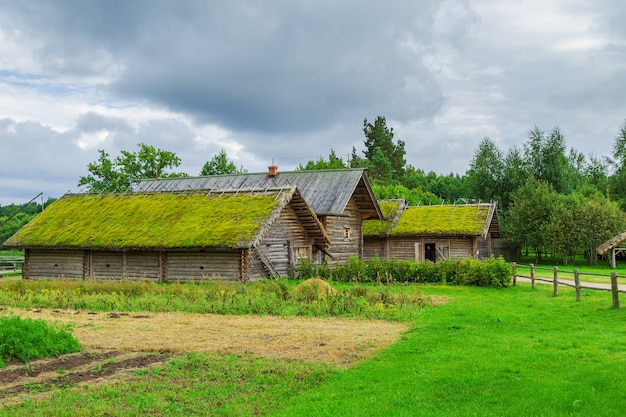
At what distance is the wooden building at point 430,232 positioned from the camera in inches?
1711

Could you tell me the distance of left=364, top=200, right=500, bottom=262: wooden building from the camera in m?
43.5

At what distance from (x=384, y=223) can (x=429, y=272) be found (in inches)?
683

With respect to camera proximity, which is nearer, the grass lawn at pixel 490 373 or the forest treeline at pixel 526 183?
the grass lawn at pixel 490 373

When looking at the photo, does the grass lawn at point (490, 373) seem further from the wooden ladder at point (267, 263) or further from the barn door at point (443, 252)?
the barn door at point (443, 252)

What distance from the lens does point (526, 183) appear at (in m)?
56.1

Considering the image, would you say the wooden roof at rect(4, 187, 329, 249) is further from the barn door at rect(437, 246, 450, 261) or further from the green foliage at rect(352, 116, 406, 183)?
the green foliage at rect(352, 116, 406, 183)

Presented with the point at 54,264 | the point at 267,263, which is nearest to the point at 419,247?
the point at 267,263

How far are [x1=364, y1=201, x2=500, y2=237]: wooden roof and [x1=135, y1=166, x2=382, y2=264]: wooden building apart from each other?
2.52 metres

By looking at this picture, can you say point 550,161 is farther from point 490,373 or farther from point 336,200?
point 490,373

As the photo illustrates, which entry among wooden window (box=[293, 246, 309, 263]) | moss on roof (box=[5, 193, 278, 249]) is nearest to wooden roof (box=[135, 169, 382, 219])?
moss on roof (box=[5, 193, 278, 249])

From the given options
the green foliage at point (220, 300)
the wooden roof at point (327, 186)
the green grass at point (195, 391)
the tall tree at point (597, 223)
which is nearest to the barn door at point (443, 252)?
the wooden roof at point (327, 186)

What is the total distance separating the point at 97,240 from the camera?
32.5m

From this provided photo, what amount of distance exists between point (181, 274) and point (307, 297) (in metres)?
11.5

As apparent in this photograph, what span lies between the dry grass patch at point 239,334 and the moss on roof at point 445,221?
26908 mm
